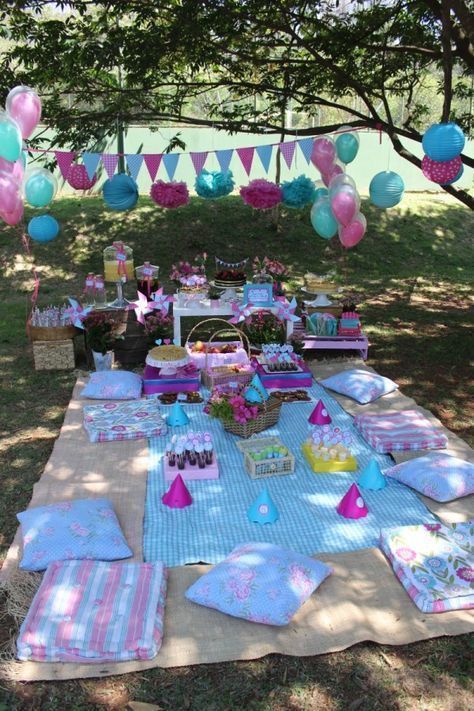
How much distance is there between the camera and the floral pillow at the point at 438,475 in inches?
195

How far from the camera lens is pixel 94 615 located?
3.49 m

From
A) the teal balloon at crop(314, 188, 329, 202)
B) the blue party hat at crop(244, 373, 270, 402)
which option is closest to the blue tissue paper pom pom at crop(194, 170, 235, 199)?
the teal balloon at crop(314, 188, 329, 202)

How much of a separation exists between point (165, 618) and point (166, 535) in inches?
35.5

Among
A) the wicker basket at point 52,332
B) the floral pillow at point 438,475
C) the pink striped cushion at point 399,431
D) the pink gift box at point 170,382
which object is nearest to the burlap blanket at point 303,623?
the floral pillow at point 438,475

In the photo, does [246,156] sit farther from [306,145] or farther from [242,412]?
[242,412]

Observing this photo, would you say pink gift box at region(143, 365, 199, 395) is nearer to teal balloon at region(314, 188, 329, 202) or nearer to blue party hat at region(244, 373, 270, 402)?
blue party hat at region(244, 373, 270, 402)

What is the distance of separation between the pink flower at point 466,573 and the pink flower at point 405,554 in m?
0.28

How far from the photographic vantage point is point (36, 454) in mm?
5832

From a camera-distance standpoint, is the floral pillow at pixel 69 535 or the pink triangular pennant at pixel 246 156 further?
the pink triangular pennant at pixel 246 156

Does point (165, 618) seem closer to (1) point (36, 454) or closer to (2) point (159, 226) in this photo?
(1) point (36, 454)

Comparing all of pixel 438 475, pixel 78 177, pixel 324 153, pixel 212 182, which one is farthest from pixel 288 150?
pixel 438 475

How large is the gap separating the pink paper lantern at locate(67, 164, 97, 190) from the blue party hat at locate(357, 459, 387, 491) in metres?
4.58

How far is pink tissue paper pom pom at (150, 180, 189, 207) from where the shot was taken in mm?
8305

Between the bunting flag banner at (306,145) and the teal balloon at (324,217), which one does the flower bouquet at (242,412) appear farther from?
the bunting flag banner at (306,145)
